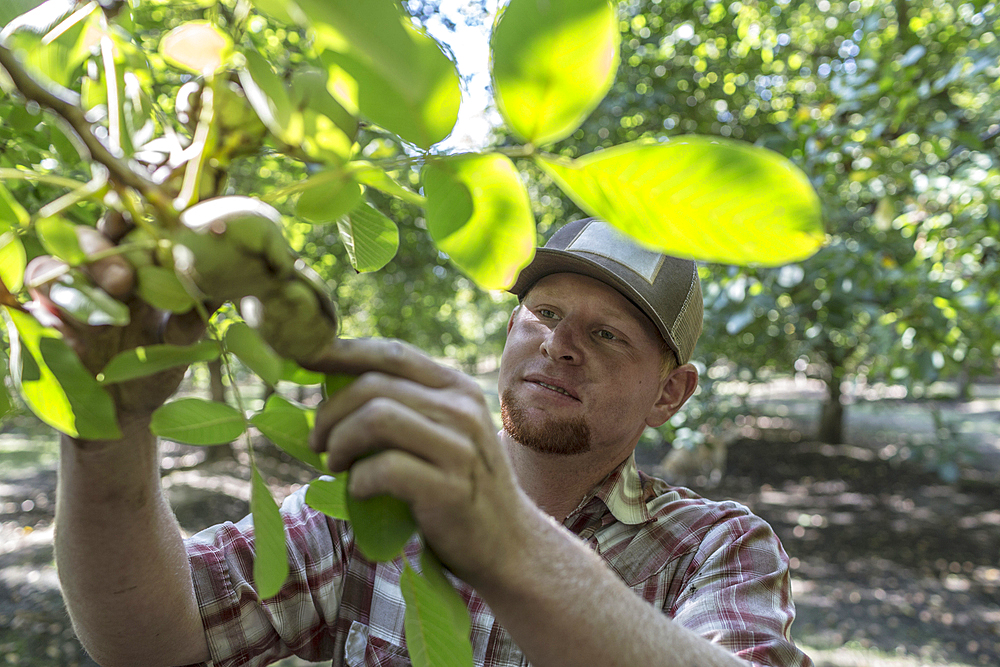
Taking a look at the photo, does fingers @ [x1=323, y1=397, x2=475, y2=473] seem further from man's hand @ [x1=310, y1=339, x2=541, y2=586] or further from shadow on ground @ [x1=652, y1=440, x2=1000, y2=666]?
shadow on ground @ [x1=652, y1=440, x2=1000, y2=666]

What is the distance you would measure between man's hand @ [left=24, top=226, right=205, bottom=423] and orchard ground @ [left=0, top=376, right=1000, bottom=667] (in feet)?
13.5

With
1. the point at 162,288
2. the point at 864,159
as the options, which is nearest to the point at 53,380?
the point at 162,288

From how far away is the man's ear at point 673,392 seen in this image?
1.98m

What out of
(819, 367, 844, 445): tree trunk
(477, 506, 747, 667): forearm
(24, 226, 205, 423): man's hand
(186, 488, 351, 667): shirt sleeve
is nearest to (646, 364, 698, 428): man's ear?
(186, 488, 351, 667): shirt sleeve

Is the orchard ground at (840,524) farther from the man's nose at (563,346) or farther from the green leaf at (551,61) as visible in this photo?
the green leaf at (551,61)

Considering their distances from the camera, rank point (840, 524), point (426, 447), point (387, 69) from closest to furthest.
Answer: point (387, 69)
point (426, 447)
point (840, 524)

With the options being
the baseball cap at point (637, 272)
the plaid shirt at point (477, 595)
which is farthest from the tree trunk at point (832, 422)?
the plaid shirt at point (477, 595)

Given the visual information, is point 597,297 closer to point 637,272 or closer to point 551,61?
point 637,272

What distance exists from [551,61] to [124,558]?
953 mm

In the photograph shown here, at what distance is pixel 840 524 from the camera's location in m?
7.91

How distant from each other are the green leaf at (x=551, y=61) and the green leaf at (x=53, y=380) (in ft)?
1.47

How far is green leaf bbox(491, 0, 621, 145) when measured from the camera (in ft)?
1.69

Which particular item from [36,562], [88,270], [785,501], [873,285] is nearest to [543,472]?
[88,270]

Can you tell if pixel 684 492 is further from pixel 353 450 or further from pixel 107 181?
pixel 107 181
